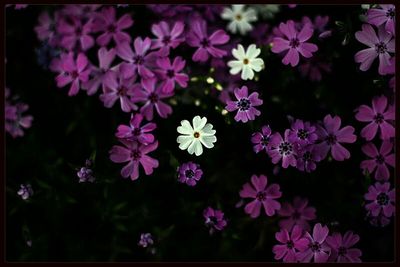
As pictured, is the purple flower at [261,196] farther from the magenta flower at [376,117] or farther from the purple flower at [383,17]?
the purple flower at [383,17]

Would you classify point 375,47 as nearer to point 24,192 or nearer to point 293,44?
point 293,44

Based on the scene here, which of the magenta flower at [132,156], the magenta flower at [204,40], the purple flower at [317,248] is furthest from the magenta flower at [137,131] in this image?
the purple flower at [317,248]

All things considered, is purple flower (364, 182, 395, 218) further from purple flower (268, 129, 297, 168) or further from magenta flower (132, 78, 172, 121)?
magenta flower (132, 78, 172, 121)

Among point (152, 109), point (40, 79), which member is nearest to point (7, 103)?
point (40, 79)

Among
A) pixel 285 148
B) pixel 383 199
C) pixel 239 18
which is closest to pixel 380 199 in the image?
pixel 383 199

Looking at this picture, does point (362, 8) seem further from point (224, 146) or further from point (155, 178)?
point (155, 178)

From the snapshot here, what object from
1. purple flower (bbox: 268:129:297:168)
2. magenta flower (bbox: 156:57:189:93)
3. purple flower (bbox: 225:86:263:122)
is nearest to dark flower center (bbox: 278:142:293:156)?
purple flower (bbox: 268:129:297:168)
